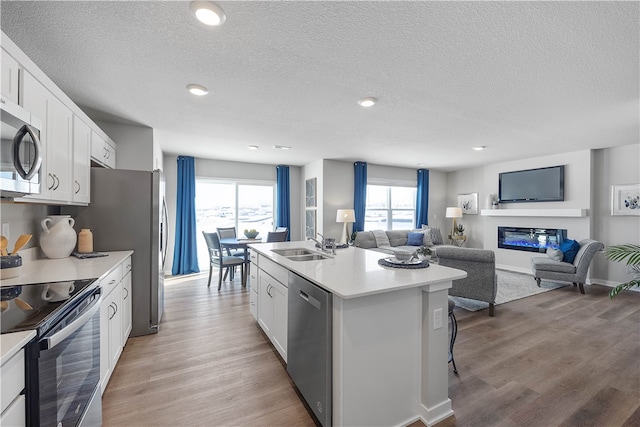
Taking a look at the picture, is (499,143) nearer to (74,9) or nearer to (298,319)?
(298,319)

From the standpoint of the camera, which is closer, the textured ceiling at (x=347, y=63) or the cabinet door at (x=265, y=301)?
the textured ceiling at (x=347, y=63)

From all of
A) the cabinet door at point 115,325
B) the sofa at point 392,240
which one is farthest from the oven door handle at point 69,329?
the sofa at point 392,240

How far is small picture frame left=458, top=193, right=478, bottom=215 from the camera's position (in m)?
7.11

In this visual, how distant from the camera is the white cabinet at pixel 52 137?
169 cm

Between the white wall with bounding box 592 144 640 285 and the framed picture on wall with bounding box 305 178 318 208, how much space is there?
5.47 meters

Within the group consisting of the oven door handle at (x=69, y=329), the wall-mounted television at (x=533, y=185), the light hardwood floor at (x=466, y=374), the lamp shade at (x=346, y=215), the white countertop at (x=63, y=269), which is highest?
the wall-mounted television at (x=533, y=185)

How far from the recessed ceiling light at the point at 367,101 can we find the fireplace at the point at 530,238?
504 centimetres

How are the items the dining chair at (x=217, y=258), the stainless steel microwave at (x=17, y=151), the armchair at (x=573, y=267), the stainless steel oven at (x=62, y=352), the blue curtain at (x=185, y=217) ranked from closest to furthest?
the stainless steel oven at (x=62, y=352) < the stainless steel microwave at (x=17, y=151) < the armchair at (x=573, y=267) < the dining chair at (x=217, y=258) < the blue curtain at (x=185, y=217)

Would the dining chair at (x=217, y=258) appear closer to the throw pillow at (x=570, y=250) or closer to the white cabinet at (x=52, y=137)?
the white cabinet at (x=52, y=137)

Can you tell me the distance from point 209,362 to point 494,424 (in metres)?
2.18

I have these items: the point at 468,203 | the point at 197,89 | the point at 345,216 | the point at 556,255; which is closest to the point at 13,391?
the point at 197,89

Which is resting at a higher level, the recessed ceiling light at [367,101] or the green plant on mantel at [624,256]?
the recessed ceiling light at [367,101]

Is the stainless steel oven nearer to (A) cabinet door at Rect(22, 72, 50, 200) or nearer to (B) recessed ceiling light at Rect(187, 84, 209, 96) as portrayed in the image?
(A) cabinet door at Rect(22, 72, 50, 200)

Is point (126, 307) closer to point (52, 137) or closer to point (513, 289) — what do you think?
point (52, 137)
